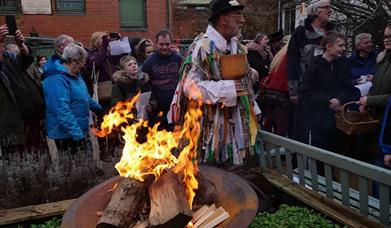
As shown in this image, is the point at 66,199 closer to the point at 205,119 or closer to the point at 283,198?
the point at 205,119

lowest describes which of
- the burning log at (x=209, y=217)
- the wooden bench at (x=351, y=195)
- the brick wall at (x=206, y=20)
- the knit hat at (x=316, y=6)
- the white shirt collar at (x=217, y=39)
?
the wooden bench at (x=351, y=195)

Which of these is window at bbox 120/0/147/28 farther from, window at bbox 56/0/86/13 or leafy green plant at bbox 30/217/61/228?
leafy green plant at bbox 30/217/61/228

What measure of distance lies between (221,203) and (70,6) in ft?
43.5

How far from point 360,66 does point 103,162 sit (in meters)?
3.66

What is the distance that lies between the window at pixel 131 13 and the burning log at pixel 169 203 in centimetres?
1349

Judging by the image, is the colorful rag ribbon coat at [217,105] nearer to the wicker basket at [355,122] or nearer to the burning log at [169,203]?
the wicker basket at [355,122]

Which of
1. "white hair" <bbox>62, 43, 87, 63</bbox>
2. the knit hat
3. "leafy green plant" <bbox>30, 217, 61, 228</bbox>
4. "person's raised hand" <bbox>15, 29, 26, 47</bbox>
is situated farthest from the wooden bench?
"person's raised hand" <bbox>15, 29, 26, 47</bbox>

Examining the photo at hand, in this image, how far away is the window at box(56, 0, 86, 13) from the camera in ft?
45.9

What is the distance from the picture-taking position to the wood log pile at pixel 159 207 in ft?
6.79

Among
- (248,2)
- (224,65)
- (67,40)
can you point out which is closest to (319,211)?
(224,65)

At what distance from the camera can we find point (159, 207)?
2.15 m

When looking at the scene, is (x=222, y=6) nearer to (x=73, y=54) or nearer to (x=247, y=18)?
(x=73, y=54)

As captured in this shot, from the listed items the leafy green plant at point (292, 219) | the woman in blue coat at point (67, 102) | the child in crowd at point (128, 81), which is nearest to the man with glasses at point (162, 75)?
the child in crowd at point (128, 81)

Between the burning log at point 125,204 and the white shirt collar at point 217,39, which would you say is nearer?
the burning log at point 125,204
